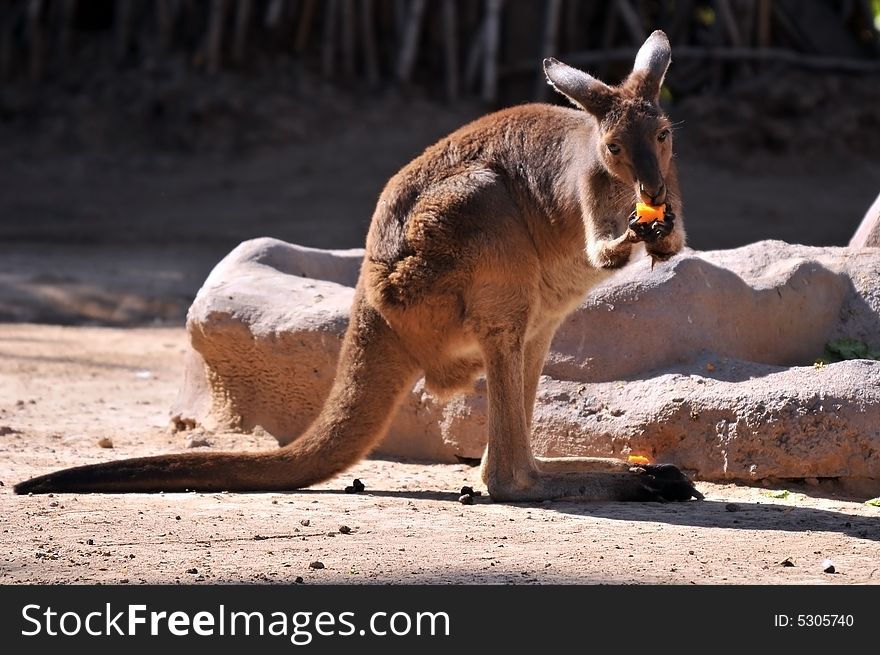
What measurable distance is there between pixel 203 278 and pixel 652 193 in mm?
6758

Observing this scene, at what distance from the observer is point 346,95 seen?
14.6 metres

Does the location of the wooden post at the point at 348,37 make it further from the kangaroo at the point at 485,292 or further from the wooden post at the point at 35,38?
the kangaroo at the point at 485,292

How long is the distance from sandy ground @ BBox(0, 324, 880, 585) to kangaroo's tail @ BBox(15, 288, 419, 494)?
81 millimetres

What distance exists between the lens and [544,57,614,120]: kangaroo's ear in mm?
5402

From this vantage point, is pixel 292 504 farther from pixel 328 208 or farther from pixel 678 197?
pixel 328 208

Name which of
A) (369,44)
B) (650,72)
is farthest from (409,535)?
(369,44)

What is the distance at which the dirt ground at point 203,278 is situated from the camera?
4633 millimetres

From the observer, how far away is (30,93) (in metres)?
14.6

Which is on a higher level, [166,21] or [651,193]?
[166,21]

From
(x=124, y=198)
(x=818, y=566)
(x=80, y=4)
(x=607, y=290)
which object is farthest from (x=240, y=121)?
(x=818, y=566)

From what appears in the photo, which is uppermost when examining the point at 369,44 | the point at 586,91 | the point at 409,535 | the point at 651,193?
the point at 369,44

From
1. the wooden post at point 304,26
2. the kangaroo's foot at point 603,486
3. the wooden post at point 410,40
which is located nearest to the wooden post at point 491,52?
the wooden post at point 410,40

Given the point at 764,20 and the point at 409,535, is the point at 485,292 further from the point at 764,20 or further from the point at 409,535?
the point at 764,20

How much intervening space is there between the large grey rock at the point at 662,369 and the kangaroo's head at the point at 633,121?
3.68 ft
